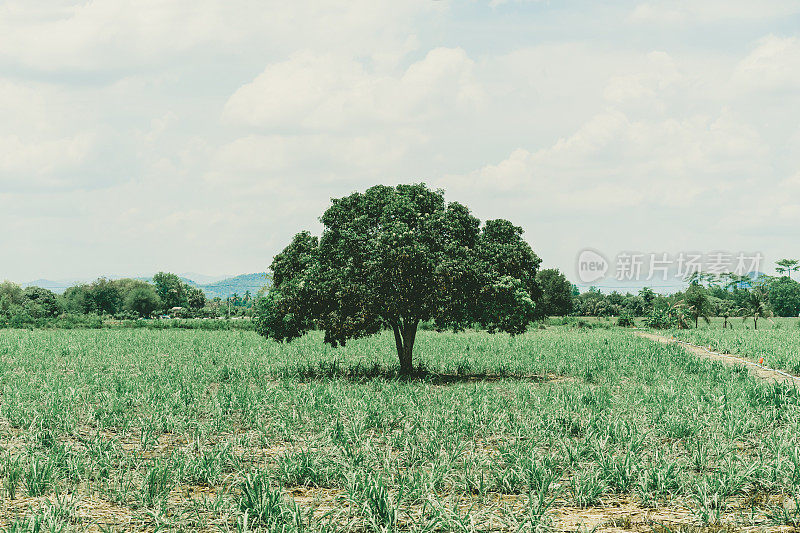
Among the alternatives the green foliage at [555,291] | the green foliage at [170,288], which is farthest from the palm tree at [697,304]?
the green foliage at [170,288]

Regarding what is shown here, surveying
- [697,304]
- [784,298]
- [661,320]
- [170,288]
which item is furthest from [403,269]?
[170,288]

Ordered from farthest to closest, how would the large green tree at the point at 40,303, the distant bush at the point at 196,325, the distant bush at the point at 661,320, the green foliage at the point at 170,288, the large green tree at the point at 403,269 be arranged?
1. the green foliage at the point at 170,288
2. the large green tree at the point at 40,303
3. the distant bush at the point at 661,320
4. the distant bush at the point at 196,325
5. the large green tree at the point at 403,269

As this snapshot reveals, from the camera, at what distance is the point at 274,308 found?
24875 millimetres

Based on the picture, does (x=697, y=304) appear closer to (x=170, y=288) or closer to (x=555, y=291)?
(x=555, y=291)

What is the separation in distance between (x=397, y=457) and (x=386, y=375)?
44.2 feet

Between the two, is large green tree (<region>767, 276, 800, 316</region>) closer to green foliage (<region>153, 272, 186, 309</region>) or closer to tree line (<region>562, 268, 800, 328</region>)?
tree line (<region>562, 268, 800, 328</region>)

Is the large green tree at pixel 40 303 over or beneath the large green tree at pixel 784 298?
beneath

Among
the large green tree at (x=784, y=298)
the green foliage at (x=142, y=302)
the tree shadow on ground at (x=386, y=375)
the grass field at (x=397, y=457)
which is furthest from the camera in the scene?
the green foliage at (x=142, y=302)

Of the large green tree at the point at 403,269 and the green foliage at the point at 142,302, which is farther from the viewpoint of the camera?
the green foliage at the point at 142,302

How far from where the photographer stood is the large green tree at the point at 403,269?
2125cm

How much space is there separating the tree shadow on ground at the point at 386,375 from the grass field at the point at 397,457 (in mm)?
1287

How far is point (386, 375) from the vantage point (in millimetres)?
23969

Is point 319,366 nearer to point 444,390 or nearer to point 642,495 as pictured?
point 444,390

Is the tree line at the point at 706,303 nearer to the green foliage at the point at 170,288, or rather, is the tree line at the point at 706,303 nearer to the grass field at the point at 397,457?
the grass field at the point at 397,457
